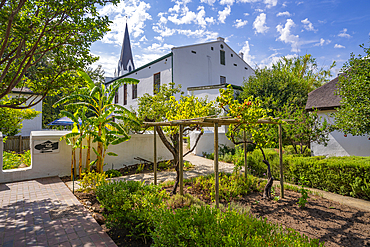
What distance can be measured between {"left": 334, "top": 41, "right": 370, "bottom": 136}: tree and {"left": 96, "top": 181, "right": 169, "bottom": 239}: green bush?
694 centimetres

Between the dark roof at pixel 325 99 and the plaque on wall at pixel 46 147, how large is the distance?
12.6 meters

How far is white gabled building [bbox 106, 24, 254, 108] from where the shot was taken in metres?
18.4

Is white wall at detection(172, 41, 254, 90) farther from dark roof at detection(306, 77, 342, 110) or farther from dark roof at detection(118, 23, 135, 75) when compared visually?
dark roof at detection(118, 23, 135, 75)

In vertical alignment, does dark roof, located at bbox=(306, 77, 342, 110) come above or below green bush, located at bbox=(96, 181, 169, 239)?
above

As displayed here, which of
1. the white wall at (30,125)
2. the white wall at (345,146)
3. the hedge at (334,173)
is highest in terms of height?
the white wall at (30,125)

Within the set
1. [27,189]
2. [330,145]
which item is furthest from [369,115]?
[27,189]

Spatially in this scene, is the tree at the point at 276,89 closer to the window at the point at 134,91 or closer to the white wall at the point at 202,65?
the white wall at the point at 202,65

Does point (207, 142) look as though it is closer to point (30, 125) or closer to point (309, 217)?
point (309, 217)

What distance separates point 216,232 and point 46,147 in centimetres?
842

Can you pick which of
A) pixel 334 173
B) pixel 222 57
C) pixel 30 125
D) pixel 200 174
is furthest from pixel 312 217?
pixel 30 125

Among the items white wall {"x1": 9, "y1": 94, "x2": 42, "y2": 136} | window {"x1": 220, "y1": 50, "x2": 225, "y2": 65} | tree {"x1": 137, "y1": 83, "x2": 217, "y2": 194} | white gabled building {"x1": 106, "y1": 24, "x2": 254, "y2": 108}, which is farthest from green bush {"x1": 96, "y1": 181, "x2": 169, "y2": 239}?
window {"x1": 220, "y1": 50, "x2": 225, "y2": 65}

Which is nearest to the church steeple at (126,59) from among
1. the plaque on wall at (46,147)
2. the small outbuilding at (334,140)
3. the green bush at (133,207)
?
the plaque on wall at (46,147)

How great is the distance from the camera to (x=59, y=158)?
8703 millimetres

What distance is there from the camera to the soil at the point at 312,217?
12.9 ft
